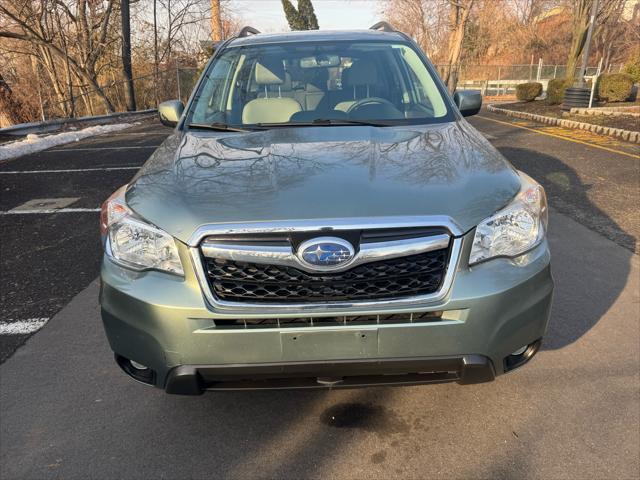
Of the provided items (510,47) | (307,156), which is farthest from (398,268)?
(510,47)

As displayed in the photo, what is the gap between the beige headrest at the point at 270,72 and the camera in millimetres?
3650

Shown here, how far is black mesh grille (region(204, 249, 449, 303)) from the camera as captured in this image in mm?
1981

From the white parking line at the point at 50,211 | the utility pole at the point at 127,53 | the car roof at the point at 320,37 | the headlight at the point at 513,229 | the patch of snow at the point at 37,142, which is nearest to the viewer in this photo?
the headlight at the point at 513,229

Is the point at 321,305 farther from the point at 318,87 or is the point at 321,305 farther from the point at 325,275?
the point at 318,87

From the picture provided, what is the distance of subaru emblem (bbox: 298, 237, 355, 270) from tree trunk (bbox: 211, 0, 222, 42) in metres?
23.8

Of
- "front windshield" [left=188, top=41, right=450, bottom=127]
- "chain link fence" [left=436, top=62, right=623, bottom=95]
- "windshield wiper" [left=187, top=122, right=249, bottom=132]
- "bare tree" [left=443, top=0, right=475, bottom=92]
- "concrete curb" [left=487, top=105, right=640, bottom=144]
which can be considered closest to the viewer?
"windshield wiper" [left=187, top=122, right=249, bottom=132]

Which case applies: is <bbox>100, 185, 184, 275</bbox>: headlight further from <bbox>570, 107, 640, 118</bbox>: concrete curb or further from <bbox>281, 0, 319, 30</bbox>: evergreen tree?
<bbox>281, 0, 319, 30</bbox>: evergreen tree

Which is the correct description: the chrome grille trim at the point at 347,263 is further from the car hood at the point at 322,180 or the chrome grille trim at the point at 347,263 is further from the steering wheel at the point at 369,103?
the steering wheel at the point at 369,103

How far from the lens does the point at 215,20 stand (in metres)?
23.8

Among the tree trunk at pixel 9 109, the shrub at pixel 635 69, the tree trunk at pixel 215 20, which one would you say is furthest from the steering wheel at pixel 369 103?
the tree trunk at pixel 215 20

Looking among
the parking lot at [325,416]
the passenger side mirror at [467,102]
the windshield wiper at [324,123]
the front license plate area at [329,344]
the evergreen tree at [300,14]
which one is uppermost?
the evergreen tree at [300,14]

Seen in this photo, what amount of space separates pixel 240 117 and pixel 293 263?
5.58ft

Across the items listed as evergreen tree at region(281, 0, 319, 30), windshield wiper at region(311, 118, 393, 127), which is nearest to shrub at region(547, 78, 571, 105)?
windshield wiper at region(311, 118, 393, 127)

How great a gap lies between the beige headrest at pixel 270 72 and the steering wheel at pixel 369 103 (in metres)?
0.63
